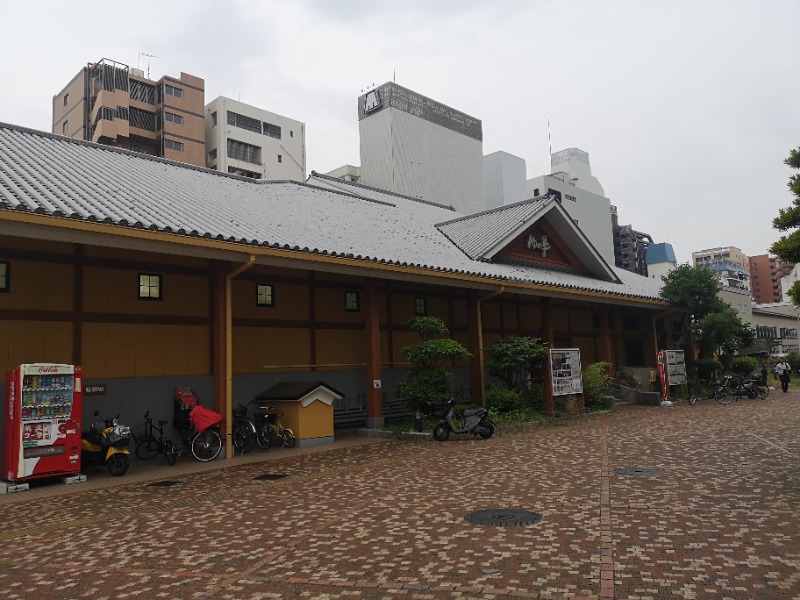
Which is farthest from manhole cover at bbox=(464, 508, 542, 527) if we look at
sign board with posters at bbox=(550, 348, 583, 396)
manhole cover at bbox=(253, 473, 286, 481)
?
sign board with posters at bbox=(550, 348, 583, 396)

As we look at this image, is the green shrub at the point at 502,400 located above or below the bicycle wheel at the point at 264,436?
above

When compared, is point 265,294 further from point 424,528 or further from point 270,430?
point 424,528

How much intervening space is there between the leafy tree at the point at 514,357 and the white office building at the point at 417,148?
123 ft

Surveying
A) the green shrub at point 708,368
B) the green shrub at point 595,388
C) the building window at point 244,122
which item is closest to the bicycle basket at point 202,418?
the green shrub at point 595,388

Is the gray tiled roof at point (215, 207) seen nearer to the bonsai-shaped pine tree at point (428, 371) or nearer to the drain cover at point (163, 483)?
the bonsai-shaped pine tree at point (428, 371)

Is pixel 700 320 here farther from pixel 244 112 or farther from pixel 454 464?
pixel 244 112

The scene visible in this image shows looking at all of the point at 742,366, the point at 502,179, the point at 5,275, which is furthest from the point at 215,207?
the point at 502,179

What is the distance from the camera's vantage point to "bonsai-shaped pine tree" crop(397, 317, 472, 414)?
49.9 ft

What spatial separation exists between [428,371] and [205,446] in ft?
18.8

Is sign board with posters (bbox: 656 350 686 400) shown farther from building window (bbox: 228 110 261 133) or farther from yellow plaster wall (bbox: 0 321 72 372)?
building window (bbox: 228 110 261 133)

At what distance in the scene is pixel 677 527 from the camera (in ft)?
21.9

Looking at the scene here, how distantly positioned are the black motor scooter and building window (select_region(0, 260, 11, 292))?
9.25m

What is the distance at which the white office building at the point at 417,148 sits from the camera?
5641 centimetres

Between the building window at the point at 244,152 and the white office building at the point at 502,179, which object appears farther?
the white office building at the point at 502,179
